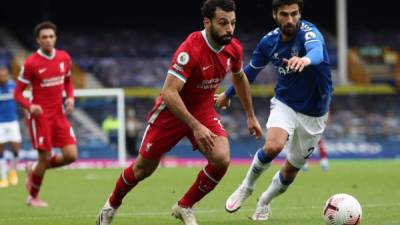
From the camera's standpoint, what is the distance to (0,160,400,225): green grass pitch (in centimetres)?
1012

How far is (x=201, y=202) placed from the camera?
1294 centimetres

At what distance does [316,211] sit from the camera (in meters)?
11.0

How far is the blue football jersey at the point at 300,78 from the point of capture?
9.83 metres

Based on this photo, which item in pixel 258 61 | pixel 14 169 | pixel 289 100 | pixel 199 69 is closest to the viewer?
pixel 199 69

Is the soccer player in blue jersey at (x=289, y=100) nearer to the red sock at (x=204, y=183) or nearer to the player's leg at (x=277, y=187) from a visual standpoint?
the player's leg at (x=277, y=187)

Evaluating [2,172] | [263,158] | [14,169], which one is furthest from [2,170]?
[263,158]

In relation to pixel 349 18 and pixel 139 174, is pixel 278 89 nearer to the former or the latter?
pixel 139 174

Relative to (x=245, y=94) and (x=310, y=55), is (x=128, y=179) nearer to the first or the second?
(x=245, y=94)

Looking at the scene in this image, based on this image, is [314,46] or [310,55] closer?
[310,55]

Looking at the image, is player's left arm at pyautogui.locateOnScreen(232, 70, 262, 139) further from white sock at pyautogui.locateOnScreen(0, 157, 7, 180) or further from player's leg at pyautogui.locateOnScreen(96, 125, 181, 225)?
white sock at pyautogui.locateOnScreen(0, 157, 7, 180)

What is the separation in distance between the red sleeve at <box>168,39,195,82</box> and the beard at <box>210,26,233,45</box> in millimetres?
265

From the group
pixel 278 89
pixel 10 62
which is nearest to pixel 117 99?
pixel 10 62

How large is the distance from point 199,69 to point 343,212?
190cm

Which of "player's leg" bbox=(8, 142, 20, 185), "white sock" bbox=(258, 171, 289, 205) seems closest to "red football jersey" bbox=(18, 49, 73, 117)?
"white sock" bbox=(258, 171, 289, 205)
